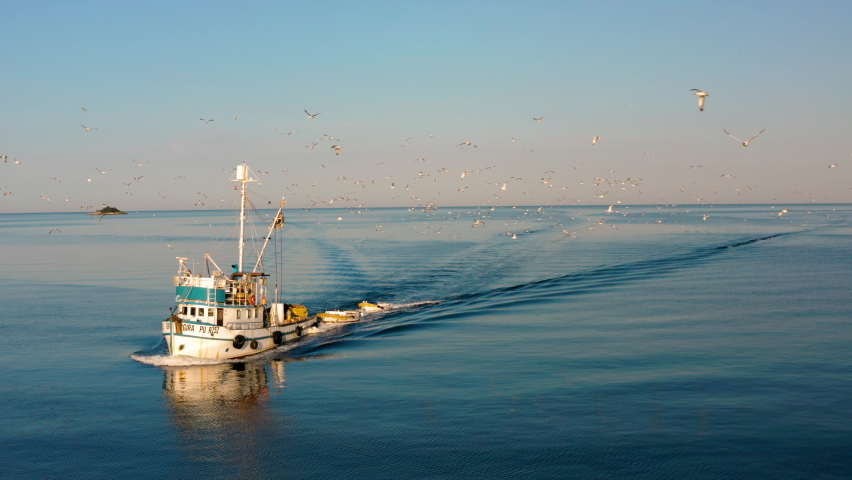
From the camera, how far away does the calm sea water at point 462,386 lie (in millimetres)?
29578

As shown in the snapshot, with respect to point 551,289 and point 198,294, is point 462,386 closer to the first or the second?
point 198,294

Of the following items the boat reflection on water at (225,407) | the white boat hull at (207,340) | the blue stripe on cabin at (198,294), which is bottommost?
the boat reflection on water at (225,407)

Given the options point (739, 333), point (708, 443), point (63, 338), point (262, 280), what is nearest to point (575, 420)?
point (708, 443)

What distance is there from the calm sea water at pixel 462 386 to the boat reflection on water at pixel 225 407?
0.48 feet

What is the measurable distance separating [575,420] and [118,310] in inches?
1999

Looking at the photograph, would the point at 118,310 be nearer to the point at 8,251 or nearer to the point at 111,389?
the point at 111,389

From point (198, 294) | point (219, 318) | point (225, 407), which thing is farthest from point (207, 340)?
point (225, 407)

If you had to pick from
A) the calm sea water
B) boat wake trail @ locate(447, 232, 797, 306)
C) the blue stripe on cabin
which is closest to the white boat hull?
the calm sea water

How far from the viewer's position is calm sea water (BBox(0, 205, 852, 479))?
29578 mm

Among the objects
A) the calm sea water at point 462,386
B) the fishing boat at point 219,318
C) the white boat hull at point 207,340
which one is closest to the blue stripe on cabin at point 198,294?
the fishing boat at point 219,318

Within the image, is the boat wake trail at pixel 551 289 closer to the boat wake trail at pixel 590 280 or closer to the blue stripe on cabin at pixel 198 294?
the boat wake trail at pixel 590 280

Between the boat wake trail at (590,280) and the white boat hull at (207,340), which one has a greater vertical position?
the boat wake trail at (590,280)

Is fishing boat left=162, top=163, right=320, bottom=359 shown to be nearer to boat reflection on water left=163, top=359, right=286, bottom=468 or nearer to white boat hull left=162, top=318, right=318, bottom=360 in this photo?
white boat hull left=162, top=318, right=318, bottom=360

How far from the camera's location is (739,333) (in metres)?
51.5
